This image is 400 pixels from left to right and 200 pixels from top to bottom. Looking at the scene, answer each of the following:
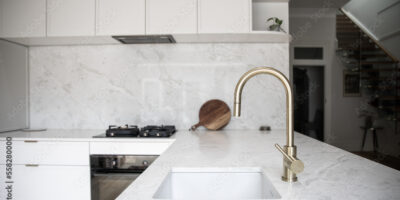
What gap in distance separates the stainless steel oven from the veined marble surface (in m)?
0.57

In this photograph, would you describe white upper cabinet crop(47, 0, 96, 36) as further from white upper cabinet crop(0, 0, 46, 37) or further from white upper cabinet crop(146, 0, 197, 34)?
white upper cabinet crop(146, 0, 197, 34)

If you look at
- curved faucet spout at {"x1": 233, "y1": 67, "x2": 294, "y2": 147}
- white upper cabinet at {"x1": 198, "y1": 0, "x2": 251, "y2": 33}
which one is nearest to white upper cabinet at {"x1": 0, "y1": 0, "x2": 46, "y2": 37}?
white upper cabinet at {"x1": 198, "y1": 0, "x2": 251, "y2": 33}

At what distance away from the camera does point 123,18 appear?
210cm

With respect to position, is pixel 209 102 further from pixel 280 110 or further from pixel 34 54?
pixel 34 54

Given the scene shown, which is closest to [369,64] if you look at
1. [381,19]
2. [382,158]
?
[381,19]

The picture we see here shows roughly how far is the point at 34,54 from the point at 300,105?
4788mm

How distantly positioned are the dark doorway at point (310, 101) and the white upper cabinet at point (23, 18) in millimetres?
4400

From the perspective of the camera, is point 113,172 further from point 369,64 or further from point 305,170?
point 369,64

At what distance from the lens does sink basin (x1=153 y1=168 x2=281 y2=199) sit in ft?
3.25

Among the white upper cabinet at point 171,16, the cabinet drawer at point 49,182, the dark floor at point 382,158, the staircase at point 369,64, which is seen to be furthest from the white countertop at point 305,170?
the staircase at point 369,64

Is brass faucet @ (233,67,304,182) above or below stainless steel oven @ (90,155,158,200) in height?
above

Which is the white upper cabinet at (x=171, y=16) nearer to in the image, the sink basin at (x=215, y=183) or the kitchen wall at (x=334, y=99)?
the sink basin at (x=215, y=183)

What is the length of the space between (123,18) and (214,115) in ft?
3.81

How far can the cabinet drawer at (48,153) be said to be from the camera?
1918 mm
